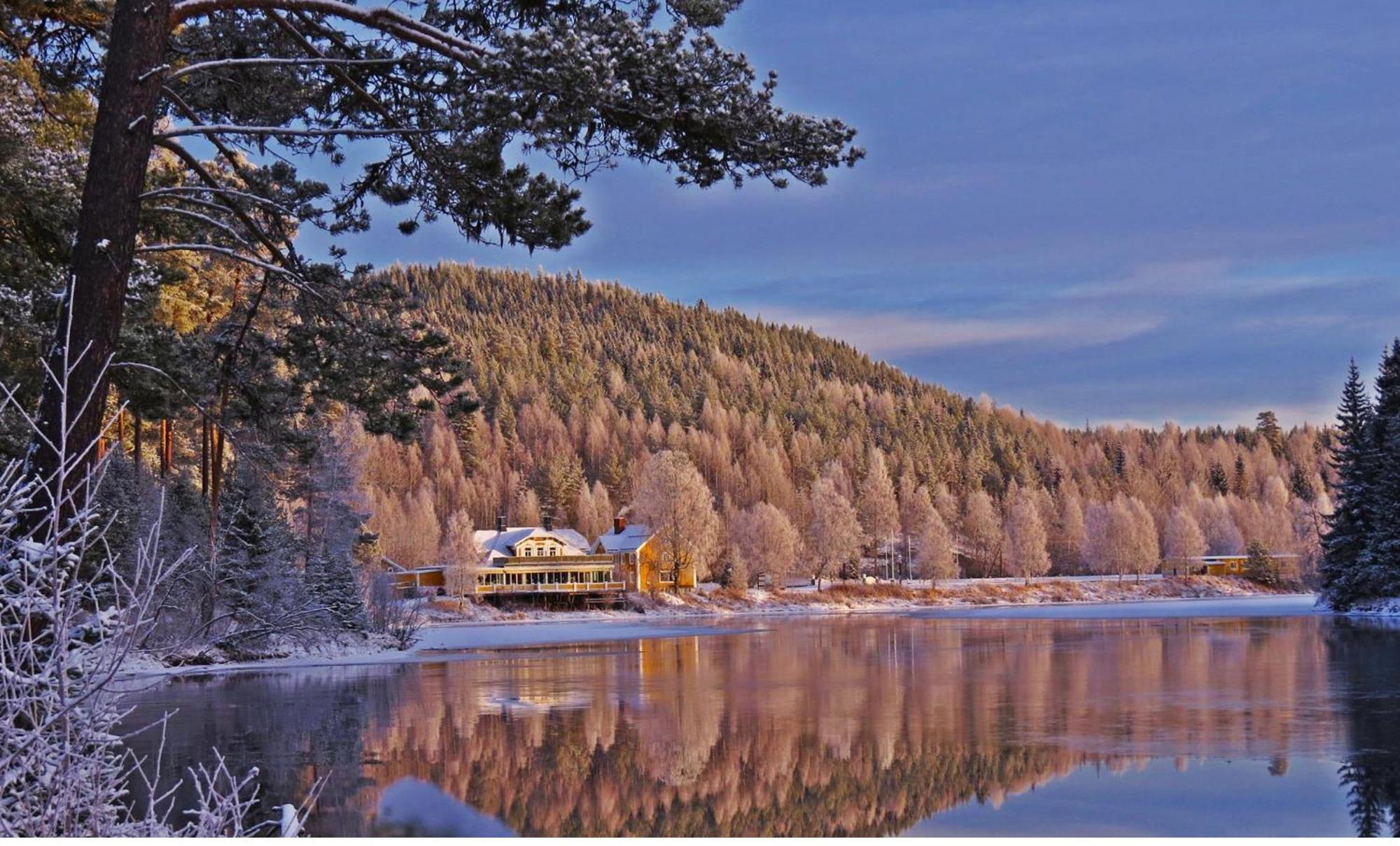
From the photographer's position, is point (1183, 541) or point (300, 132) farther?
point (1183, 541)

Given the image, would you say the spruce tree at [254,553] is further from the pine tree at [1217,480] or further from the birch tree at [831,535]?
the pine tree at [1217,480]

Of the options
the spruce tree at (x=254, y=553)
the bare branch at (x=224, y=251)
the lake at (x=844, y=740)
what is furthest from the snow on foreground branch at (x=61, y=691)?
the spruce tree at (x=254, y=553)

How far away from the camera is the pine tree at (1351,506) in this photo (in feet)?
160

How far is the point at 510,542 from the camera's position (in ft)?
272

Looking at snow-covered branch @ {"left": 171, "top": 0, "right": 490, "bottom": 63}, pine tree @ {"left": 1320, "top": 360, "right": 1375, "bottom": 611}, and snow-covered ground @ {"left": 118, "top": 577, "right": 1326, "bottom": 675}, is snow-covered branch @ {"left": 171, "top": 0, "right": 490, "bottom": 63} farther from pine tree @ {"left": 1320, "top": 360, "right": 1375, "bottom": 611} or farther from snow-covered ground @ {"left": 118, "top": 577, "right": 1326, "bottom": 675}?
pine tree @ {"left": 1320, "top": 360, "right": 1375, "bottom": 611}

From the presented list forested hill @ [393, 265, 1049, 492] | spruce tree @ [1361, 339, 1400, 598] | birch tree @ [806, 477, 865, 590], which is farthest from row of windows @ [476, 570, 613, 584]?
spruce tree @ [1361, 339, 1400, 598]

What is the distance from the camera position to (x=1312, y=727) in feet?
53.9

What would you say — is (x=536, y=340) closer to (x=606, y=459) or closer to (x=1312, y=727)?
(x=606, y=459)

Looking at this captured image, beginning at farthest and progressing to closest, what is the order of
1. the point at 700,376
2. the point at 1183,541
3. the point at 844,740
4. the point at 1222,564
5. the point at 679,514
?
the point at 700,376 < the point at 1222,564 < the point at 1183,541 < the point at 679,514 < the point at 844,740

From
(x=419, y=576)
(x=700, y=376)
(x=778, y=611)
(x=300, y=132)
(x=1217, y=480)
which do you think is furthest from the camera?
(x=700, y=376)

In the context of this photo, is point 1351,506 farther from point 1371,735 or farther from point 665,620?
point 1371,735

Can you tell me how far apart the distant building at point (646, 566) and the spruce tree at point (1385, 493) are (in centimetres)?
4275

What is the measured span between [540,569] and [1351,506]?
46.2 meters

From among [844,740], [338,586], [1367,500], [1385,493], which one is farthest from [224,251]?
A: [1367,500]
